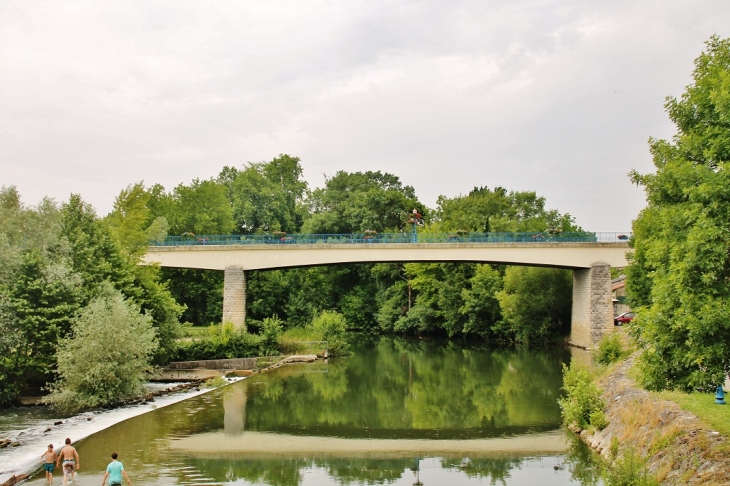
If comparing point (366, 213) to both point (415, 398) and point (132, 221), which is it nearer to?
point (132, 221)

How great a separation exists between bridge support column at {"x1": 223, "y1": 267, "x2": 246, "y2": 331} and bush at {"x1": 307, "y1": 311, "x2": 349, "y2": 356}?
571cm

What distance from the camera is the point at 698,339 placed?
1072 cm

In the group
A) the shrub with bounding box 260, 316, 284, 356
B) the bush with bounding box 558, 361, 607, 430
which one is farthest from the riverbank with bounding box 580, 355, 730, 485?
the shrub with bounding box 260, 316, 284, 356

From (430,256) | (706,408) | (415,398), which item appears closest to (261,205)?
(430,256)

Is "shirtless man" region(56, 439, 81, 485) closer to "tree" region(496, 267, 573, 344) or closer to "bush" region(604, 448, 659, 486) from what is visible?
"bush" region(604, 448, 659, 486)

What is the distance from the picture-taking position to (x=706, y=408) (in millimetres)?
16859

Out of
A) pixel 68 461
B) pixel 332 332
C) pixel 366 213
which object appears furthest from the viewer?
pixel 366 213

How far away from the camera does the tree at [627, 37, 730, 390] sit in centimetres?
1070

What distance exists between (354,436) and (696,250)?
48.2ft

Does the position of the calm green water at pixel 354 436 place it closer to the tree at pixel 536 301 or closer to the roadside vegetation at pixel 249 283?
the roadside vegetation at pixel 249 283

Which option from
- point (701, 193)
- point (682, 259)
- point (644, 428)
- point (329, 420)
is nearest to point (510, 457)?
point (644, 428)

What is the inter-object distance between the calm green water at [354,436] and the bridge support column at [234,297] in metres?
12.7

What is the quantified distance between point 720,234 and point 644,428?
836 centimetres

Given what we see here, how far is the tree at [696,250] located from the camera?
10695 mm
